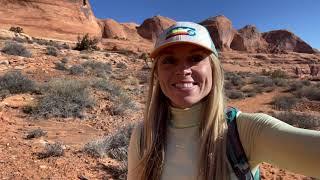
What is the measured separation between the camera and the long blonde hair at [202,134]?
4.34ft

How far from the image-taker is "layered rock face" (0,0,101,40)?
37250 millimetres

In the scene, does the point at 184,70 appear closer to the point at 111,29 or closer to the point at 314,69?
the point at 314,69

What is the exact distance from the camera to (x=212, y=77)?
1.51 m

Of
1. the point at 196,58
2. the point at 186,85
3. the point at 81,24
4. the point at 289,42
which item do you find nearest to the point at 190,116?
the point at 186,85

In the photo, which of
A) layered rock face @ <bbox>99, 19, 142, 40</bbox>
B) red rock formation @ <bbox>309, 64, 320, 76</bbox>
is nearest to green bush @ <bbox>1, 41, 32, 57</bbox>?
layered rock face @ <bbox>99, 19, 142, 40</bbox>

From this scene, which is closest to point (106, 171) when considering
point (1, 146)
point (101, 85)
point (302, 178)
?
point (1, 146)

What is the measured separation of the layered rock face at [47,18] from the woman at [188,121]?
36311mm

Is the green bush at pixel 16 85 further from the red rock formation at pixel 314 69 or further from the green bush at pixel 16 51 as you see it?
the red rock formation at pixel 314 69

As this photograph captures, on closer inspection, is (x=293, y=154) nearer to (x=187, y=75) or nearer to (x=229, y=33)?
(x=187, y=75)

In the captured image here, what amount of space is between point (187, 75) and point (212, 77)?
0.10 m

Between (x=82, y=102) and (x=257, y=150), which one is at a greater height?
(x=257, y=150)

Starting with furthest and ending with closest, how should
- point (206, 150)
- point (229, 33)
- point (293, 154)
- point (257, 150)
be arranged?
1. point (229, 33)
2. point (206, 150)
3. point (257, 150)
4. point (293, 154)

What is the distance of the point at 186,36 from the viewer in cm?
140

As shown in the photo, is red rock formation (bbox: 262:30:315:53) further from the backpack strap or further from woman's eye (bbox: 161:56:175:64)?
the backpack strap
